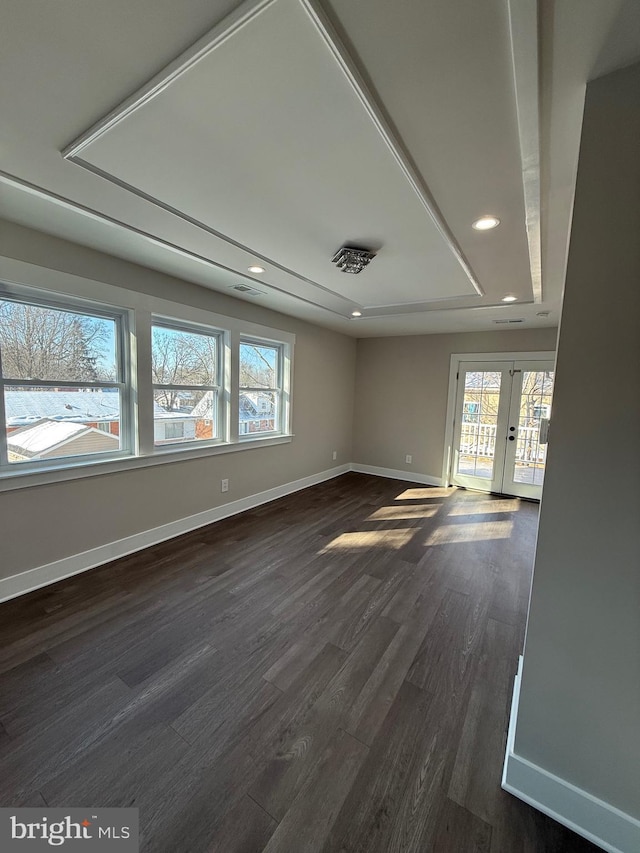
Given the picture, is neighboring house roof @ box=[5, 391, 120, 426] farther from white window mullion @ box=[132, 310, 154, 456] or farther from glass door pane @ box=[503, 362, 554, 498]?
glass door pane @ box=[503, 362, 554, 498]

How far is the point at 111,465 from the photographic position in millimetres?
2773

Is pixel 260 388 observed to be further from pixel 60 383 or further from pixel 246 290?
pixel 60 383

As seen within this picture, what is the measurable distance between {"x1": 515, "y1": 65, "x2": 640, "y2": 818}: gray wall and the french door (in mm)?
4040

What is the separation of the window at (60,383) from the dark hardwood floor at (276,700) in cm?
101

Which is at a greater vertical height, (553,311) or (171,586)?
(553,311)

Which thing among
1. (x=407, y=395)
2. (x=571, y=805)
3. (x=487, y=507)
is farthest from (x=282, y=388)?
(x=571, y=805)

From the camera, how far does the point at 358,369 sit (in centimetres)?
610

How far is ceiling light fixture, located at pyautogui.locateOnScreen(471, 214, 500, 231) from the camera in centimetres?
191

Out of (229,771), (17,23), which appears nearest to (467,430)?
(229,771)

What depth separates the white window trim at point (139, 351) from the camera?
230cm

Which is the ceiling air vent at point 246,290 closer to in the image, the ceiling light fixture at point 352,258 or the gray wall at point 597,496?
the ceiling light fixture at point 352,258

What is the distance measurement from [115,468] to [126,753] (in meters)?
1.97

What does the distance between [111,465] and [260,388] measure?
6.45ft

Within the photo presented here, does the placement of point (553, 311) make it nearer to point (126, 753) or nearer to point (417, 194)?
point (417, 194)
